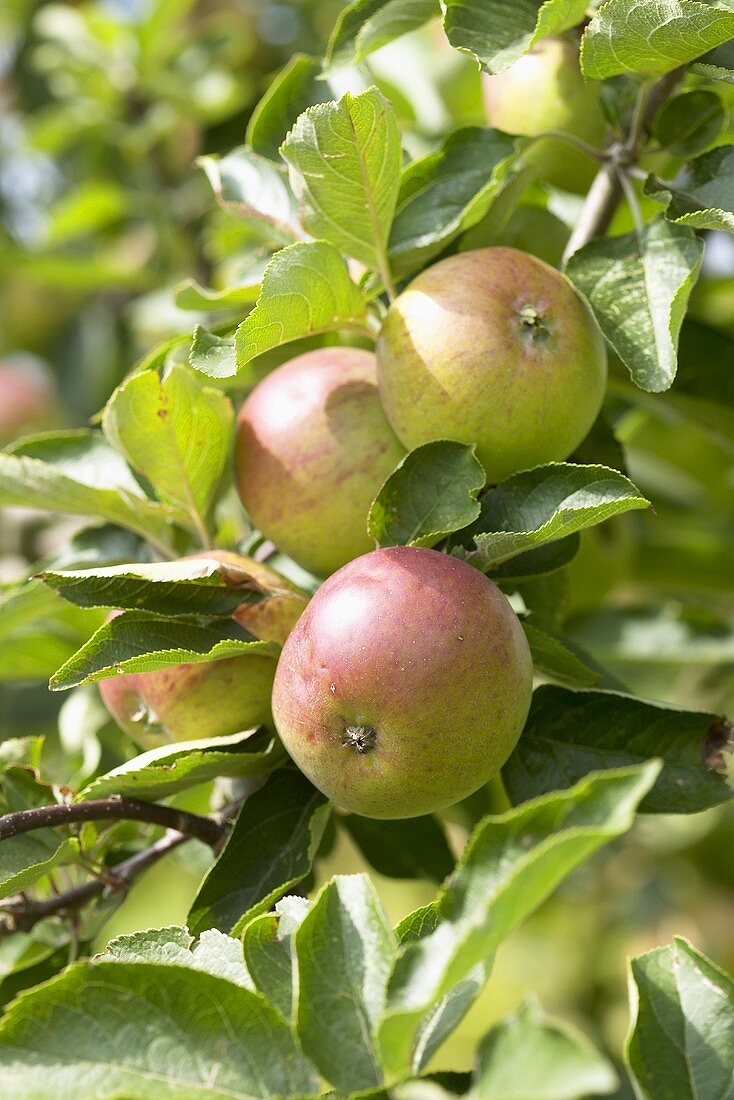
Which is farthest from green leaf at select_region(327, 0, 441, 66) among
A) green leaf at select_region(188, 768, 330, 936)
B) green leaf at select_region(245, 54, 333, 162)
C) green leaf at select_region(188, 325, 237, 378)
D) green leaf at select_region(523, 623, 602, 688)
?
green leaf at select_region(188, 768, 330, 936)

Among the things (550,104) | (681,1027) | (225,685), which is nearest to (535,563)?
(225,685)

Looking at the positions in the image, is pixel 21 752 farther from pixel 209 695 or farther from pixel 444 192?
pixel 444 192

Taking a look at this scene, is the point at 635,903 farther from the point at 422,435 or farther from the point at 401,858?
the point at 422,435

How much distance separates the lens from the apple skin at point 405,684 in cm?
88

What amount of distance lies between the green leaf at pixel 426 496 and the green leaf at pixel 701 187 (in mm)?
314

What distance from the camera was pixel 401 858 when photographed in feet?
4.63

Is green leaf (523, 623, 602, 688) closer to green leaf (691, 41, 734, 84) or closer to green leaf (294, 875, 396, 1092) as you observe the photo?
green leaf (294, 875, 396, 1092)

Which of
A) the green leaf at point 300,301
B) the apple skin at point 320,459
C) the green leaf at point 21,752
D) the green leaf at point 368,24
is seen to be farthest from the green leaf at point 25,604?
the green leaf at point 368,24

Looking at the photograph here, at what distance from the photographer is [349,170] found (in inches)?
41.9

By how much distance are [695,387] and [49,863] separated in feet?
2.90

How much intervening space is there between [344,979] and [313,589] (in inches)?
21.0

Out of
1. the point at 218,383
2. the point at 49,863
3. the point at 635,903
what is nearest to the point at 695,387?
the point at 218,383

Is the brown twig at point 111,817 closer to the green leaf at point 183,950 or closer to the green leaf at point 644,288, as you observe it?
the green leaf at point 183,950

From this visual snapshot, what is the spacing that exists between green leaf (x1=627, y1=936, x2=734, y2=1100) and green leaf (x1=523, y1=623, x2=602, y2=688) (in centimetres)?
27
